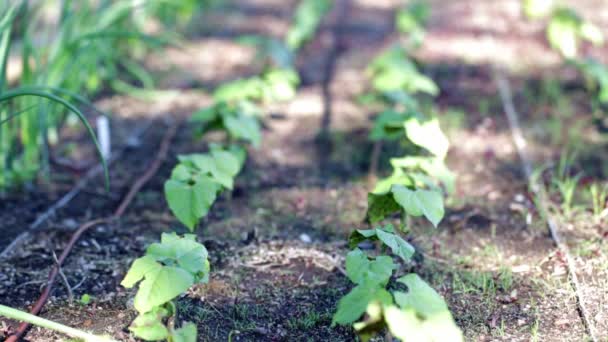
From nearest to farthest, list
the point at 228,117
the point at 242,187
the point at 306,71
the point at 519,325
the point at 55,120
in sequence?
the point at 519,325
the point at 228,117
the point at 242,187
the point at 55,120
the point at 306,71

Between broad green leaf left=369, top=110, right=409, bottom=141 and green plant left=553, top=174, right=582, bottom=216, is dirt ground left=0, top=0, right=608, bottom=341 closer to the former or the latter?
green plant left=553, top=174, right=582, bottom=216

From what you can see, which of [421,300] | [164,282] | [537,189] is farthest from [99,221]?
[537,189]

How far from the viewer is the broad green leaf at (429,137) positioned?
2.13 meters

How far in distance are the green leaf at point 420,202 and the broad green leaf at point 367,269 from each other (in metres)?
0.26

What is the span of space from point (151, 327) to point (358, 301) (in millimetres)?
467

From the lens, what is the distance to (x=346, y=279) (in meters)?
2.19

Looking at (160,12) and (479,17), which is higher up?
(160,12)

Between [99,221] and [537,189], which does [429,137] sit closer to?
[537,189]

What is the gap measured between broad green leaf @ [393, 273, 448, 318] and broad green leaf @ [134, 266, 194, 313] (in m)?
0.48

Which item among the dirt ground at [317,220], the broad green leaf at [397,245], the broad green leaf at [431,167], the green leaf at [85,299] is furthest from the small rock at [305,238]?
the green leaf at [85,299]

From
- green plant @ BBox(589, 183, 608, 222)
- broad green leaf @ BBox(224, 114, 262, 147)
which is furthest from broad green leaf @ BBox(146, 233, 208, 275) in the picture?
green plant @ BBox(589, 183, 608, 222)

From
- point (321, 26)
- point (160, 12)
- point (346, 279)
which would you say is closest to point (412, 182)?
point (346, 279)

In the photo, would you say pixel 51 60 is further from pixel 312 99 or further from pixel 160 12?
pixel 160 12

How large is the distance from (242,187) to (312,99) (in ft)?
3.60
